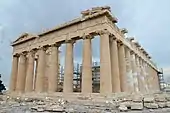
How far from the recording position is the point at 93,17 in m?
22.4

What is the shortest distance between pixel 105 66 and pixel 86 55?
10.2ft

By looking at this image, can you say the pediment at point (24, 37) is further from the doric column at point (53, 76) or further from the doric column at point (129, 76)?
the doric column at point (129, 76)

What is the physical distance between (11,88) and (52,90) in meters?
11.7

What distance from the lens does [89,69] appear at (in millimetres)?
21438

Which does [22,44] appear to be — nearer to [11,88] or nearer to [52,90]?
[11,88]

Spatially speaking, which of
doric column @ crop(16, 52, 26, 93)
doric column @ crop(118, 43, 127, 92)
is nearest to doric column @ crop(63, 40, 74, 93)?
doric column @ crop(118, 43, 127, 92)

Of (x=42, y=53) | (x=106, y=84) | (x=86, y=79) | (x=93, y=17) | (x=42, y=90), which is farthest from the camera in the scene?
(x=42, y=53)

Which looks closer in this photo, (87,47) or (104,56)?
(104,56)

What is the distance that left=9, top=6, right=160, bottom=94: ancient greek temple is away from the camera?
69.0 feet

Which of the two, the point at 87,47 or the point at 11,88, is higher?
the point at 87,47

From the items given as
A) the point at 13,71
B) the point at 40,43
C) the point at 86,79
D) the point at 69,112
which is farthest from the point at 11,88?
the point at 69,112

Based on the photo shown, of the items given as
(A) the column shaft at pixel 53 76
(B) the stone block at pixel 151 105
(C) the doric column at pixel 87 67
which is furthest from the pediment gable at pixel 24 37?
(B) the stone block at pixel 151 105

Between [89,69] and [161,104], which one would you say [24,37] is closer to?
[89,69]

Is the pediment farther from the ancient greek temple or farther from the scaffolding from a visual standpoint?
the scaffolding
